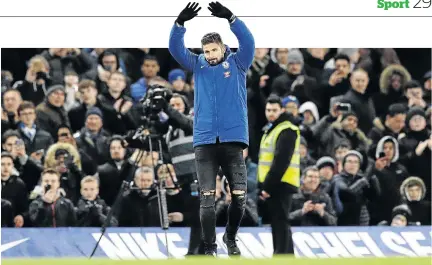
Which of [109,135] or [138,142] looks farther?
[109,135]

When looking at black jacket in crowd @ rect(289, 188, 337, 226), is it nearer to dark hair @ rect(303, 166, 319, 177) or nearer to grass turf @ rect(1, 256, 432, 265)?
dark hair @ rect(303, 166, 319, 177)

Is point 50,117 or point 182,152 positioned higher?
point 50,117

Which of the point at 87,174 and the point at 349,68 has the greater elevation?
the point at 349,68

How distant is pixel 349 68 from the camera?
13828 mm

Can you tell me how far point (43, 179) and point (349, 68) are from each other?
149 inches

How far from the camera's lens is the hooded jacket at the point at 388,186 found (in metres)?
13.5

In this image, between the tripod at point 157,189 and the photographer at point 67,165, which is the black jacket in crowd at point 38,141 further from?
the tripod at point 157,189

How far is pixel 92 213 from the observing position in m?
13.0

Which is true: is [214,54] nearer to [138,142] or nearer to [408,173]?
[138,142]

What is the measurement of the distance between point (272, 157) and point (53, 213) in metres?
2.63

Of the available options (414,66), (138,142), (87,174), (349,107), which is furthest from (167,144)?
(414,66)

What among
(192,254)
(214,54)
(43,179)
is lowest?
(192,254)

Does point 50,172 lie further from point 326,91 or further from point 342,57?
point 342,57

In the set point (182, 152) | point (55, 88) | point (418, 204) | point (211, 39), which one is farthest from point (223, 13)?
point (418, 204)
